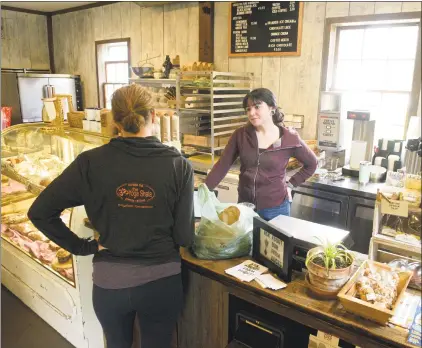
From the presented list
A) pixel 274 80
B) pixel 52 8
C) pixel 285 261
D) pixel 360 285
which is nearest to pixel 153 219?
pixel 285 261

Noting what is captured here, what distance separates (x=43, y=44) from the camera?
23.3 feet

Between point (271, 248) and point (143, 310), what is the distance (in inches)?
24.0

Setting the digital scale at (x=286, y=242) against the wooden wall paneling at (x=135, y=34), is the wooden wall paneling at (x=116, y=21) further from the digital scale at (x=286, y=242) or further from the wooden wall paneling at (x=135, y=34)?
the digital scale at (x=286, y=242)

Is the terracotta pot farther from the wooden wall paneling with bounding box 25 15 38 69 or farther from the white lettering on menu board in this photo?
the wooden wall paneling with bounding box 25 15 38 69

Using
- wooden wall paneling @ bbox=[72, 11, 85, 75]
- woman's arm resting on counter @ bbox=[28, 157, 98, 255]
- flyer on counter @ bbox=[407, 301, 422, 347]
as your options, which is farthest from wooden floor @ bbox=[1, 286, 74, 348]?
wooden wall paneling @ bbox=[72, 11, 85, 75]

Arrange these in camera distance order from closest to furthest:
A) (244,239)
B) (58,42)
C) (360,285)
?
(360,285)
(244,239)
(58,42)

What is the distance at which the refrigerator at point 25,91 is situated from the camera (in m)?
5.97

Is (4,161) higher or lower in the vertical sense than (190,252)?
higher

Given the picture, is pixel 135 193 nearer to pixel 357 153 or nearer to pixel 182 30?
pixel 357 153

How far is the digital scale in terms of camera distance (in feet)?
5.02

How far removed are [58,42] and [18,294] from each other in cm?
546

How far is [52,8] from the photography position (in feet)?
21.5

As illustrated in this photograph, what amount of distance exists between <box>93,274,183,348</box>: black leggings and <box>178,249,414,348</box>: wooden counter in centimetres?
17

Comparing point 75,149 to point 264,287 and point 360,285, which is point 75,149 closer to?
point 264,287
